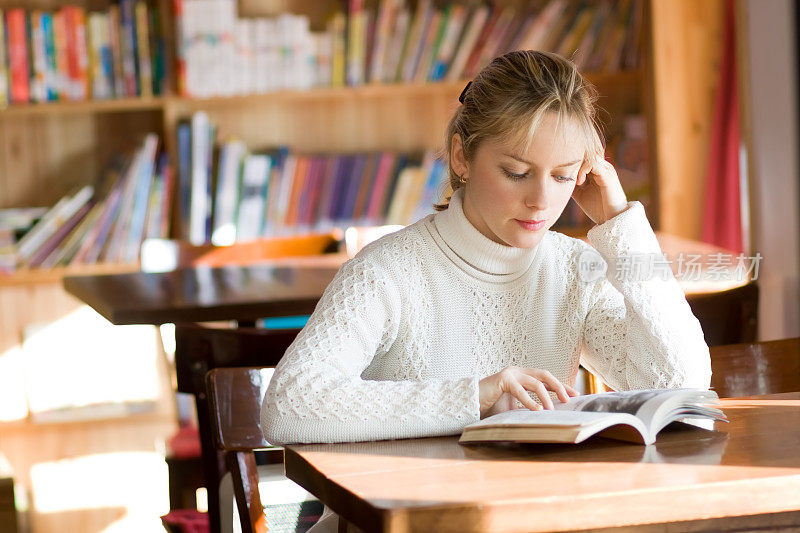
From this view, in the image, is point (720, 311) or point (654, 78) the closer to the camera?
point (720, 311)

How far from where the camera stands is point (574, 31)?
3.52m

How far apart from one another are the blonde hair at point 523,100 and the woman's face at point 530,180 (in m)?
0.01

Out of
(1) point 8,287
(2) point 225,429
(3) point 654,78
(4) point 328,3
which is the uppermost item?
(4) point 328,3

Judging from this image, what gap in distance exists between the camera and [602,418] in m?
1.10

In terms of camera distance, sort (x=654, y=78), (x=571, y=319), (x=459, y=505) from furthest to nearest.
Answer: (x=654, y=78) → (x=571, y=319) → (x=459, y=505)

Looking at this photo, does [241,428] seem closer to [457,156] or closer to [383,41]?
[457,156]

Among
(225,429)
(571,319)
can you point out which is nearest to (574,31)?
(571,319)

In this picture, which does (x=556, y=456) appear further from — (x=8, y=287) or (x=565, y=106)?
(x=8, y=287)

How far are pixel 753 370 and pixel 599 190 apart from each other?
35cm

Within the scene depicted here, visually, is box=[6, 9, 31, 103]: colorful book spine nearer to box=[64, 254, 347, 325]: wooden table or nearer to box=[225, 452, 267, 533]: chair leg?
box=[64, 254, 347, 325]: wooden table

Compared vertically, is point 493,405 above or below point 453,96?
below

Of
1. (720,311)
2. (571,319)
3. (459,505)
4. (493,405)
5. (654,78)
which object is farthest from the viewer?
(654,78)

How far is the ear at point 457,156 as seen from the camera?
1562mm

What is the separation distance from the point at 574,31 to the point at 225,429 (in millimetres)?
2448
